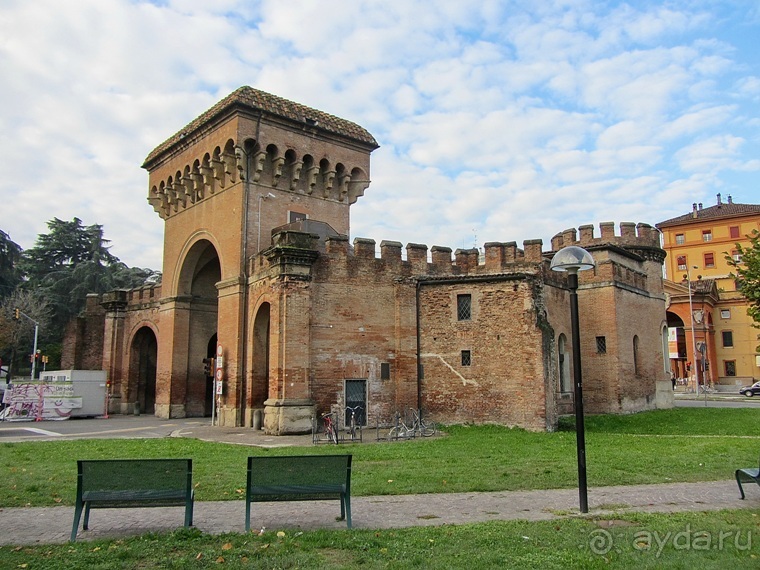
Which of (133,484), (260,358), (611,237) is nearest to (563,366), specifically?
(611,237)

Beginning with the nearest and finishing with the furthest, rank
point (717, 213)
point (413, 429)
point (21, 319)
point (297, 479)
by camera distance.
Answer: point (297, 479) → point (413, 429) → point (21, 319) → point (717, 213)

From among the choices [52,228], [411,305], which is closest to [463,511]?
[411,305]

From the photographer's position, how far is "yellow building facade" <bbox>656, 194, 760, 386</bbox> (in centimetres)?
6022

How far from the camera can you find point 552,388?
20656 mm

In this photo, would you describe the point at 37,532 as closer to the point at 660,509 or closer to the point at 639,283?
the point at 660,509

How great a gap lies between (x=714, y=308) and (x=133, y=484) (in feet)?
221

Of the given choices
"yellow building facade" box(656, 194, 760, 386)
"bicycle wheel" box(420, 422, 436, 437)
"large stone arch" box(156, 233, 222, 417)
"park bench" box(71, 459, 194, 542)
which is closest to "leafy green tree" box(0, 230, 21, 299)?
"large stone arch" box(156, 233, 222, 417)

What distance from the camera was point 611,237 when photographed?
29.0 meters

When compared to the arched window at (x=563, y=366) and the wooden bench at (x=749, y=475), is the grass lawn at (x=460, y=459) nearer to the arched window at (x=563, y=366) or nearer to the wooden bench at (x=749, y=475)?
the wooden bench at (x=749, y=475)

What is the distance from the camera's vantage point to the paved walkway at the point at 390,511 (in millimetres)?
7754

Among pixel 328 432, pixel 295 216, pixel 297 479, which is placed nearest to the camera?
pixel 297 479

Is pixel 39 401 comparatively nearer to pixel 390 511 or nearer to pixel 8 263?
pixel 390 511

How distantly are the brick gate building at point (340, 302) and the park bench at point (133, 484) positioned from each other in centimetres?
1283

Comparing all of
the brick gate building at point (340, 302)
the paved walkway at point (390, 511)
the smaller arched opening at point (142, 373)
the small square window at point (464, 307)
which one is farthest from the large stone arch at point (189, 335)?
the paved walkway at point (390, 511)
